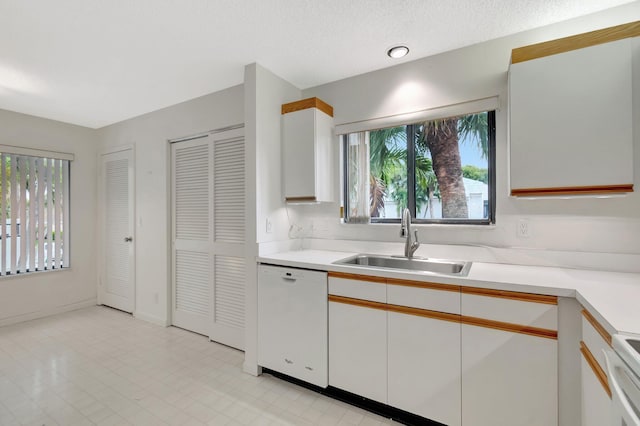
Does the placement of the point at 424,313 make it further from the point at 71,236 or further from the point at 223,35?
the point at 71,236

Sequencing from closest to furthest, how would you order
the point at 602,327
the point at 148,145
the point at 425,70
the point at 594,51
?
the point at 602,327 → the point at 594,51 → the point at 425,70 → the point at 148,145

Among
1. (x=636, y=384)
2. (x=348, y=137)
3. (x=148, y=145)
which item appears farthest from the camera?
(x=148, y=145)

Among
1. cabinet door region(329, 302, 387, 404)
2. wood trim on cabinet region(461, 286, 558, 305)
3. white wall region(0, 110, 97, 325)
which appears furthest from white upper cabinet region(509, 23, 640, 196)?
white wall region(0, 110, 97, 325)

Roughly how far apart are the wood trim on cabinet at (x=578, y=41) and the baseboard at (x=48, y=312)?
5492 mm

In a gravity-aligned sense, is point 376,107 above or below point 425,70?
below

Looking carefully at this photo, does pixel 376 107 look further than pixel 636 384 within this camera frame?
Yes

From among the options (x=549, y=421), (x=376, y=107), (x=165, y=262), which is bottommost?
(x=549, y=421)

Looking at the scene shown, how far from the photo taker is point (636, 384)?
729 mm

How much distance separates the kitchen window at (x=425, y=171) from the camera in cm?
218

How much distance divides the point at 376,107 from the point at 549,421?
2.31 meters

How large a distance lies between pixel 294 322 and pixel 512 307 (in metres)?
1.38

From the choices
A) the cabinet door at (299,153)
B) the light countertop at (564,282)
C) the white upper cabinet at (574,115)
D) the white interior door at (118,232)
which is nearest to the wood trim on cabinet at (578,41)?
the white upper cabinet at (574,115)

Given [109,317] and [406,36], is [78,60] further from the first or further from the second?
[109,317]

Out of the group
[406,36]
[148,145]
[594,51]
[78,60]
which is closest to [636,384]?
[594,51]
